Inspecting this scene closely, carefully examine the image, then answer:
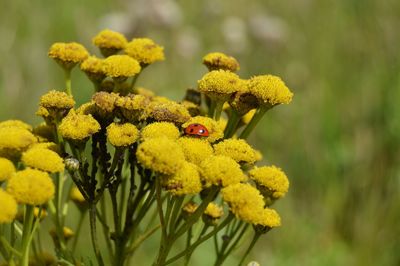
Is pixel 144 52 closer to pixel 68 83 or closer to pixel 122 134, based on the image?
pixel 68 83

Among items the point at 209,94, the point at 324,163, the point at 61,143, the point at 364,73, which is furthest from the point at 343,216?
the point at 61,143

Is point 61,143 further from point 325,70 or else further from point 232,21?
point 232,21

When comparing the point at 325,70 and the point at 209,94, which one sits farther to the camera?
the point at 325,70

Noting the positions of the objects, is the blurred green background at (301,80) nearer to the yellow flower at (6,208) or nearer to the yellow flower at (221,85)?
the yellow flower at (221,85)

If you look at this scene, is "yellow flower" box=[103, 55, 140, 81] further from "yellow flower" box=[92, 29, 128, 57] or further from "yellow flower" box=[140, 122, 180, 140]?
"yellow flower" box=[140, 122, 180, 140]

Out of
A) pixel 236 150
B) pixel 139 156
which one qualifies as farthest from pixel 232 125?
pixel 139 156
